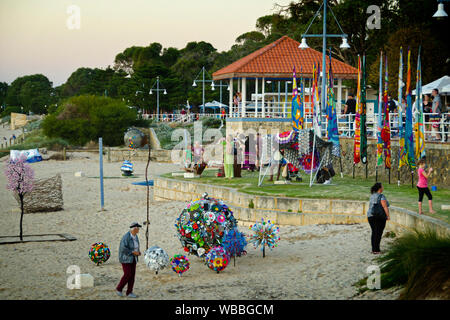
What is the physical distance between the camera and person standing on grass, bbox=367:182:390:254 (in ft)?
37.3

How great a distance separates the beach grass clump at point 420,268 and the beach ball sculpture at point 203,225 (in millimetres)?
3572

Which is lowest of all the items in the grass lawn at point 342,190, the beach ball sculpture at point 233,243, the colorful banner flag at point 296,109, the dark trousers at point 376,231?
the beach ball sculpture at point 233,243

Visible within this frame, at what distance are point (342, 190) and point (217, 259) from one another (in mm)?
6903

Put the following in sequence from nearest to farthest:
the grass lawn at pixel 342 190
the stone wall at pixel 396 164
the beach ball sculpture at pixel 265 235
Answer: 1. the beach ball sculpture at pixel 265 235
2. the grass lawn at pixel 342 190
3. the stone wall at pixel 396 164

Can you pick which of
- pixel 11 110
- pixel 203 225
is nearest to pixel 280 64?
pixel 203 225

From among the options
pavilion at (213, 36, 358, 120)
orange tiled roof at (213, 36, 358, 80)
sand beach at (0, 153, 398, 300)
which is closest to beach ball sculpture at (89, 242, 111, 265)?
sand beach at (0, 153, 398, 300)

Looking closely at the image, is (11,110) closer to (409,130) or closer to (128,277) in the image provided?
(409,130)

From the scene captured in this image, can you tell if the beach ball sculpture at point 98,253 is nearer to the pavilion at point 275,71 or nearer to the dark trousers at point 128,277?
the dark trousers at point 128,277

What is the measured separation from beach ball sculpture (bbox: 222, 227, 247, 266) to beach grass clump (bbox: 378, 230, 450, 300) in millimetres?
3463

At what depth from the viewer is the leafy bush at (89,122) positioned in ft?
176

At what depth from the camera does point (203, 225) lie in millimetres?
11977

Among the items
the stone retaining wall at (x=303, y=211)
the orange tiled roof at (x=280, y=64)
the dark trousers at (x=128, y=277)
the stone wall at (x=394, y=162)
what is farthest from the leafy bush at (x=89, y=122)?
the dark trousers at (x=128, y=277)

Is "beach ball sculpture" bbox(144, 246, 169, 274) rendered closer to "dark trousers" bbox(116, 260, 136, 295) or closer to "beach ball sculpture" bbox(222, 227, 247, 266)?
"beach ball sculpture" bbox(222, 227, 247, 266)
